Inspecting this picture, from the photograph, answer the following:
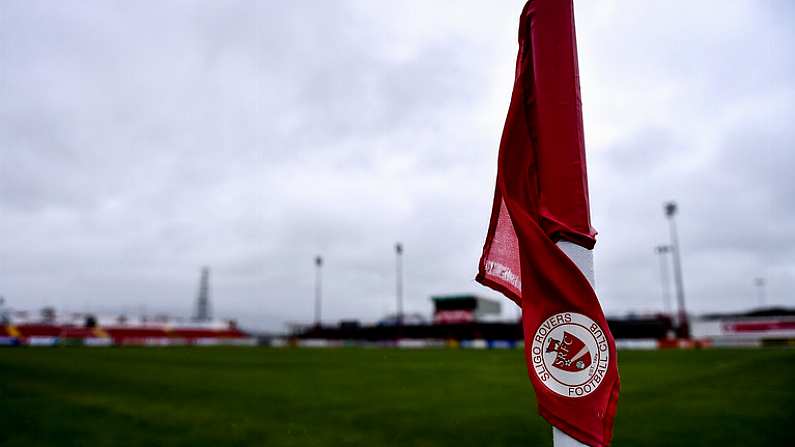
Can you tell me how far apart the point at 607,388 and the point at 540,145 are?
166cm

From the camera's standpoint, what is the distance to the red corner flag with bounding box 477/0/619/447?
3.32 m

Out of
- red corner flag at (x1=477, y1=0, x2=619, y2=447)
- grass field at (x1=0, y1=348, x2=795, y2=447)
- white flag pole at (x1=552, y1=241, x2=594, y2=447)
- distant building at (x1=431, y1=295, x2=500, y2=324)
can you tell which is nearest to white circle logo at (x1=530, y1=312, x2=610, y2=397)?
red corner flag at (x1=477, y1=0, x2=619, y2=447)

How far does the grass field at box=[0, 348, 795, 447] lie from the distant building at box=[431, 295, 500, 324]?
185 ft

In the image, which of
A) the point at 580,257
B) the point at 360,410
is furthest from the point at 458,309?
the point at 580,257

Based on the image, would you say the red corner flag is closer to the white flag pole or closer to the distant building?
the white flag pole

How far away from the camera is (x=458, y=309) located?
253 ft

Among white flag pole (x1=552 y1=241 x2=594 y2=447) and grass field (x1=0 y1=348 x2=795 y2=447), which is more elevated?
white flag pole (x1=552 y1=241 x2=594 y2=447)

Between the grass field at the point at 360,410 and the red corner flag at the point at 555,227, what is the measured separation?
5778 mm

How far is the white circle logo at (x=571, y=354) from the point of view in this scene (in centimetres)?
332

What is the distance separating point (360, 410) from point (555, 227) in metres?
9.81

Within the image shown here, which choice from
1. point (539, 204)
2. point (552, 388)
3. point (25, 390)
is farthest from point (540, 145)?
point (25, 390)

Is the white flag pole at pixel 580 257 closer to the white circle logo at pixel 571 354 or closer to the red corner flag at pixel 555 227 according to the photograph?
the red corner flag at pixel 555 227

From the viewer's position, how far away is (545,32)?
375 cm

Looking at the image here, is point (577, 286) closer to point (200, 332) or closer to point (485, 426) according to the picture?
point (485, 426)
